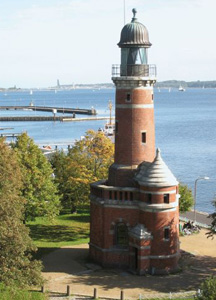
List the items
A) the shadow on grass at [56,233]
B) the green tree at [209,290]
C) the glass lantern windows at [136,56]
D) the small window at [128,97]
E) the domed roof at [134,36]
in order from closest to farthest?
the green tree at [209,290] → the domed roof at [134,36] → the glass lantern windows at [136,56] → the small window at [128,97] → the shadow on grass at [56,233]

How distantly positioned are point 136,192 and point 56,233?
40.6ft

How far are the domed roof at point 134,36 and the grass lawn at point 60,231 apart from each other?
56.2 ft

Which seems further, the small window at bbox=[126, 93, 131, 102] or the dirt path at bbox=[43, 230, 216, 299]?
the small window at bbox=[126, 93, 131, 102]

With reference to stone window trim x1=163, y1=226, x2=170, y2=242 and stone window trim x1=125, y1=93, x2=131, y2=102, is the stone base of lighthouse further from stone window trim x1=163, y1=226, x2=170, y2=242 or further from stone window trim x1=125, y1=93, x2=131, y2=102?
stone window trim x1=125, y1=93, x2=131, y2=102

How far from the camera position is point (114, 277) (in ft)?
125

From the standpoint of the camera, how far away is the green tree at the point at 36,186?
46.2 metres

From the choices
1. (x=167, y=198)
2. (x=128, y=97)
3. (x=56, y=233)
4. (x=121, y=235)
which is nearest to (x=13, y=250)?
(x=121, y=235)

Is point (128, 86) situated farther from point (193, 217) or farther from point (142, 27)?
point (193, 217)

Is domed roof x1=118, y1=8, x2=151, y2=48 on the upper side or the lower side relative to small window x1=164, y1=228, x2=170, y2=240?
upper

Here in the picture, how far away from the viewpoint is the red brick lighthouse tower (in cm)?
3881

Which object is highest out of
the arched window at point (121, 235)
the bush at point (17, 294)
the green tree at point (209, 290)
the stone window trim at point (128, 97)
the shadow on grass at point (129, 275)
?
the stone window trim at point (128, 97)

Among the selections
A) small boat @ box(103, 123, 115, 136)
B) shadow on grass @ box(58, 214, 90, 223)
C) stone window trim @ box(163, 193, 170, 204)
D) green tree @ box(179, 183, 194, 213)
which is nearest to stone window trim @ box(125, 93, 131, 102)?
stone window trim @ box(163, 193, 170, 204)

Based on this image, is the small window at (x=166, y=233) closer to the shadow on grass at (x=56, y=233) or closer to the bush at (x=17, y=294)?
the bush at (x=17, y=294)

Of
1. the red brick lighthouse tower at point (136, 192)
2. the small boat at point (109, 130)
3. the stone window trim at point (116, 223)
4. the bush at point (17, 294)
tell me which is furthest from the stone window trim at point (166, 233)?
the small boat at point (109, 130)
